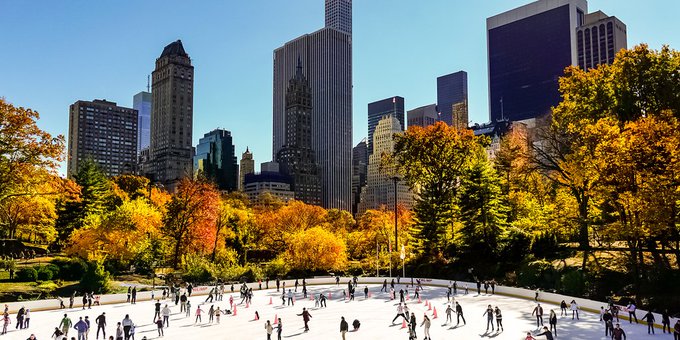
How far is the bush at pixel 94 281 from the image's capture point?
160 ft

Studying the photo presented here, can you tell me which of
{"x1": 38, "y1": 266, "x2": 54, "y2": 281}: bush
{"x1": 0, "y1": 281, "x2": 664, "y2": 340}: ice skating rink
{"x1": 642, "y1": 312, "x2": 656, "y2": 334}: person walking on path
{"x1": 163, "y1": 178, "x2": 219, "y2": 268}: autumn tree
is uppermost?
{"x1": 163, "y1": 178, "x2": 219, "y2": 268}: autumn tree

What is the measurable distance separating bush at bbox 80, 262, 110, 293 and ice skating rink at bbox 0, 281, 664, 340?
189 inches

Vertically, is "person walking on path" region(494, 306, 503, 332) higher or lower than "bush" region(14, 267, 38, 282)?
lower

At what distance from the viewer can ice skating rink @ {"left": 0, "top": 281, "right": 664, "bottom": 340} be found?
31156 millimetres

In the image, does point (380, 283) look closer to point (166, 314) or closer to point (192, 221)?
point (192, 221)

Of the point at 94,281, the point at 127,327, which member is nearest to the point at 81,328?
the point at 127,327

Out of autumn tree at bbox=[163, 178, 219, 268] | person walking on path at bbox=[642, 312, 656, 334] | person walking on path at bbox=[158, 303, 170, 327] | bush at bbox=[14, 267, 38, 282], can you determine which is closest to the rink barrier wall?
person walking on path at bbox=[642, 312, 656, 334]

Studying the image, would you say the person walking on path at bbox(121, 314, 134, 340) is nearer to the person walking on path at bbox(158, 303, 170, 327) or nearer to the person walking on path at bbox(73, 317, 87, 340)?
the person walking on path at bbox(73, 317, 87, 340)

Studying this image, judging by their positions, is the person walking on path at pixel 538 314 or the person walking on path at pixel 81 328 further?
the person walking on path at pixel 538 314

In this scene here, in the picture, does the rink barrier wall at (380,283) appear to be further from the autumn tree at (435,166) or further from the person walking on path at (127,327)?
the person walking on path at (127,327)

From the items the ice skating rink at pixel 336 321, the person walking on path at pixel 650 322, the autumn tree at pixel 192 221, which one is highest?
the autumn tree at pixel 192 221

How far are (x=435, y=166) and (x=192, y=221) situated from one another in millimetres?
30008

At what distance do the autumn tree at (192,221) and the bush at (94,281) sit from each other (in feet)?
52.2

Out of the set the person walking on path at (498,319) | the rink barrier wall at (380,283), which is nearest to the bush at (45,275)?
the rink barrier wall at (380,283)
